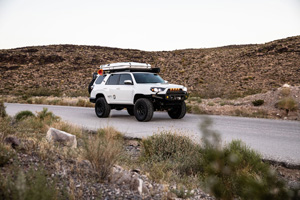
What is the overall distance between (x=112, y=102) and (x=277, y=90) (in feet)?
32.7

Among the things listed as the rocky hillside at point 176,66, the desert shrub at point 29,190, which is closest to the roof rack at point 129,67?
the desert shrub at point 29,190

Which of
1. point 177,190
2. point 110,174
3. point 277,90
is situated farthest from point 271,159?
point 277,90

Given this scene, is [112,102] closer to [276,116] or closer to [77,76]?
[276,116]

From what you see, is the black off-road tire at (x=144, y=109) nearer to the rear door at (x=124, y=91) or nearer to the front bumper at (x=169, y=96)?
the front bumper at (x=169, y=96)

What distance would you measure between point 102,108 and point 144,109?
2459mm

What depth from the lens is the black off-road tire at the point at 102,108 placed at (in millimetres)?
13836

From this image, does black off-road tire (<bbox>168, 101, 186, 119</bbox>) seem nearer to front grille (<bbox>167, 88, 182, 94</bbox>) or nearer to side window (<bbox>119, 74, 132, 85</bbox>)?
front grille (<bbox>167, 88, 182, 94</bbox>)

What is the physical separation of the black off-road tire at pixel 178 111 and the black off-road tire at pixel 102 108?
8.82 ft

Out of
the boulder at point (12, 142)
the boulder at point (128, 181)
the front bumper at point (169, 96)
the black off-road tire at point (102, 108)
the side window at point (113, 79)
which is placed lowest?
the black off-road tire at point (102, 108)

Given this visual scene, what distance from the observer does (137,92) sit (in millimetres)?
12672

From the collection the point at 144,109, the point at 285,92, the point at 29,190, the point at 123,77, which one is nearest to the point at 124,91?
the point at 123,77

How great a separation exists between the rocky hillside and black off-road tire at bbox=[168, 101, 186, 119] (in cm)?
1980

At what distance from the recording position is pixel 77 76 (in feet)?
180

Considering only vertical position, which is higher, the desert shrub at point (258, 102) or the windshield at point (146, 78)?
the windshield at point (146, 78)
